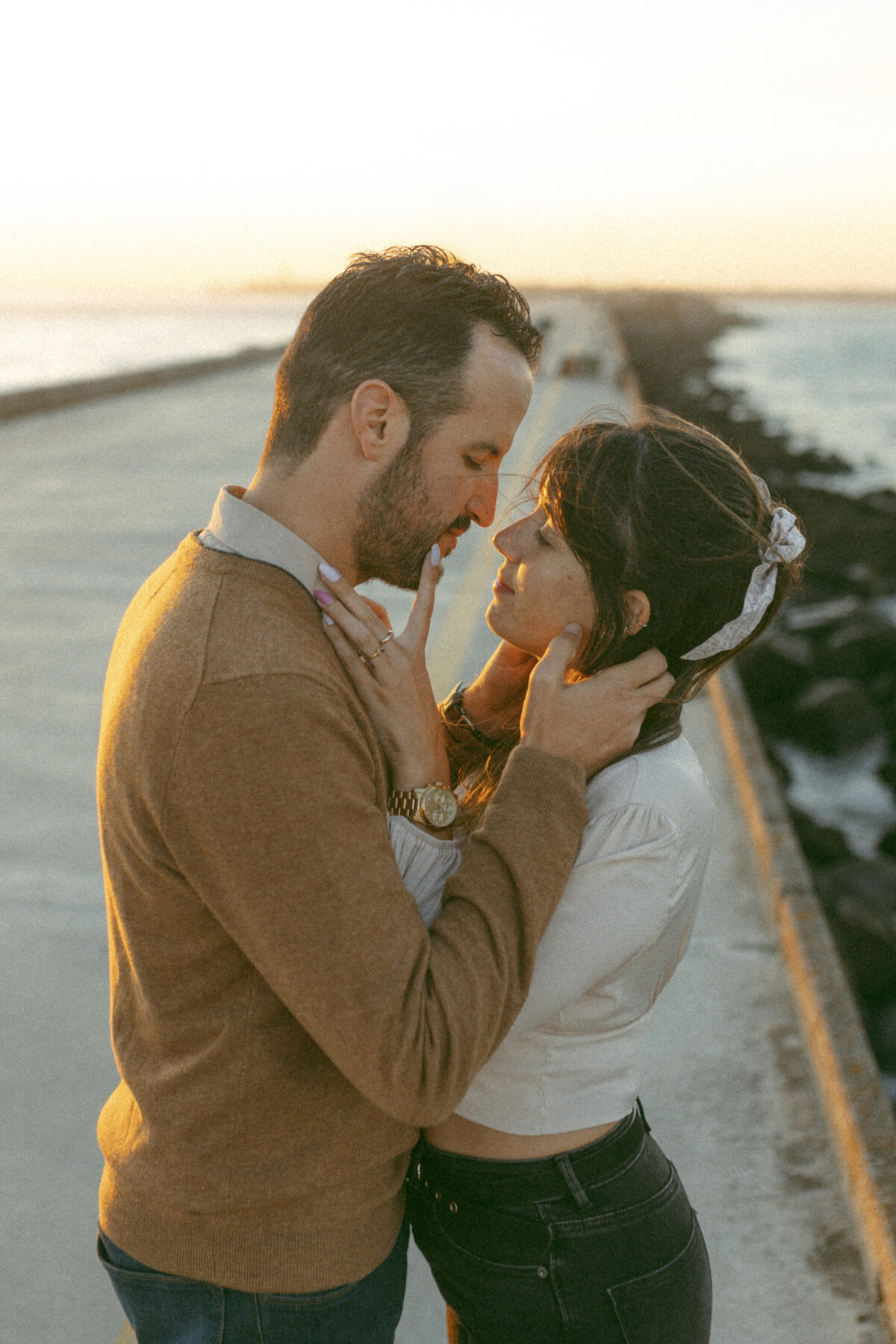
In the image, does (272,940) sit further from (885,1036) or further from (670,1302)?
(885,1036)

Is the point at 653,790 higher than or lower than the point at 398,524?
lower

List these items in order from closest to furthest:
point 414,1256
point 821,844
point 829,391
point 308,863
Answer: point 308,863 < point 414,1256 < point 821,844 < point 829,391

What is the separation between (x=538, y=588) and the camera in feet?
6.47

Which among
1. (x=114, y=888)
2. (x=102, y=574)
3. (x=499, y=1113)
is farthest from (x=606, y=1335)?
(x=102, y=574)

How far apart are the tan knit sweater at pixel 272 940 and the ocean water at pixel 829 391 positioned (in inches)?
940

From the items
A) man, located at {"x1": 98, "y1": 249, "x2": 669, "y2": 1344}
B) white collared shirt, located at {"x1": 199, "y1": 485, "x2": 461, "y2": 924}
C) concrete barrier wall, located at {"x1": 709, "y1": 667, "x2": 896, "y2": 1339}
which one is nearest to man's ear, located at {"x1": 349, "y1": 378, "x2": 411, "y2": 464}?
man, located at {"x1": 98, "y1": 249, "x2": 669, "y2": 1344}

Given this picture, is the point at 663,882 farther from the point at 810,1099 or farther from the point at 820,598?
the point at 820,598

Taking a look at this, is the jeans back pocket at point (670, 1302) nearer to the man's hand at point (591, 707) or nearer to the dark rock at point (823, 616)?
the man's hand at point (591, 707)

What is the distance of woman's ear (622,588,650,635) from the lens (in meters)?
1.89

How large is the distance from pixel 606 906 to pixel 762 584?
23.2 inches

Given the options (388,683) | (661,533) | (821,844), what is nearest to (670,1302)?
(388,683)

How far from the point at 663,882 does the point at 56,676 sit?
220 inches

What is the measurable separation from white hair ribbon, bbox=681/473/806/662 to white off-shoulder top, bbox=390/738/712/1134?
0.63 ft

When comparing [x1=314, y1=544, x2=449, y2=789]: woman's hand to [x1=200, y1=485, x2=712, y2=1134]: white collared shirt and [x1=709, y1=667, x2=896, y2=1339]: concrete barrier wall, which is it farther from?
[x1=709, y1=667, x2=896, y2=1339]: concrete barrier wall
